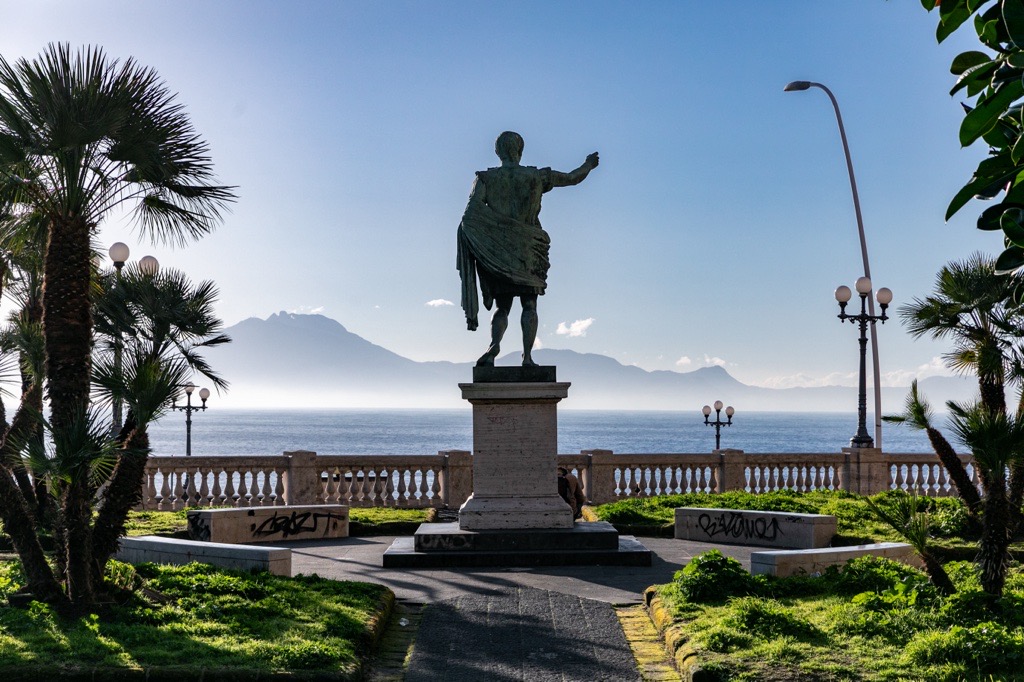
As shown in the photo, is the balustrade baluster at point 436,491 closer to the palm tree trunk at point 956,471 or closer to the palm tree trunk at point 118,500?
the palm tree trunk at point 956,471

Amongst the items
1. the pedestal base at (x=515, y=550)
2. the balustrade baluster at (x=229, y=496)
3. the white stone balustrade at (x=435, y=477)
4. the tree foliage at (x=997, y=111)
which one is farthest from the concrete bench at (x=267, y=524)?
the tree foliage at (x=997, y=111)

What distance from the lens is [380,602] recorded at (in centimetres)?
966

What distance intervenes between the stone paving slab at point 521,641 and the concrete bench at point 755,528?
18.2 feet

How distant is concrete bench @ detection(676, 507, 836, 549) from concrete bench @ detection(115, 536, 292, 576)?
7.44 metres

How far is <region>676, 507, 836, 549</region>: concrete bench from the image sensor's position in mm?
14844

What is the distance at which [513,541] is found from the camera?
42.9 ft

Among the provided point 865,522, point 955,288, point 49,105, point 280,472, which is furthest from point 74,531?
point 280,472

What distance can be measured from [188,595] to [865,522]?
11041 mm

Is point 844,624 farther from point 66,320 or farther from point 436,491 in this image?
point 436,491

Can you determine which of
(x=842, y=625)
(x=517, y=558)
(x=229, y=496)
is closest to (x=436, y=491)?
(x=229, y=496)

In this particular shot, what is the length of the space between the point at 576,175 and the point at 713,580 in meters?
6.46

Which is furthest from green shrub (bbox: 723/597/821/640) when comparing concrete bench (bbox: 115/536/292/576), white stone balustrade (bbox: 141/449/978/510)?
white stone balustrade (bbox: 141/449/978/510)

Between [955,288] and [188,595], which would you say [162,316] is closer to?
[188,595]

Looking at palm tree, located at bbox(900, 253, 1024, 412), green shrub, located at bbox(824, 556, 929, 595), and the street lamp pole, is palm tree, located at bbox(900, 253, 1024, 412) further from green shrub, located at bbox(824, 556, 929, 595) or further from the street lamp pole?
the street lamp pole
